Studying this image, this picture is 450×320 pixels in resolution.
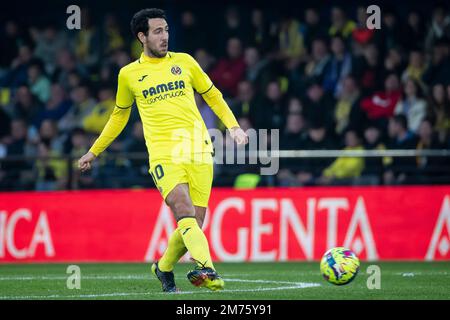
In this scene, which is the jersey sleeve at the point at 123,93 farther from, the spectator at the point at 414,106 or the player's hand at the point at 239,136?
the spectator at the point at 414,106

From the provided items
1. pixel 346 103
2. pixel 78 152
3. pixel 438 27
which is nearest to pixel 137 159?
pixel 78 152

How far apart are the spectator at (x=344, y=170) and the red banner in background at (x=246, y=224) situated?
63 cm

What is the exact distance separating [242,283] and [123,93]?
2367mm

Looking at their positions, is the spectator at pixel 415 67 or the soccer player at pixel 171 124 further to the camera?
the spectator at pixel 415 67

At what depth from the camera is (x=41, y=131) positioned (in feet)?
62.2

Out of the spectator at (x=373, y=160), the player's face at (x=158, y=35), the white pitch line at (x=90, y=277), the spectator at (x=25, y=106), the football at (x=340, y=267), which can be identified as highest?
the player's face at (x=158, y=35)

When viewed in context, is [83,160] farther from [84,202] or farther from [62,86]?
[62,86]

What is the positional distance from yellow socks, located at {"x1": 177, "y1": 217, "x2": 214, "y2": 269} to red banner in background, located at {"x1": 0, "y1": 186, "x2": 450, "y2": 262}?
6387mm

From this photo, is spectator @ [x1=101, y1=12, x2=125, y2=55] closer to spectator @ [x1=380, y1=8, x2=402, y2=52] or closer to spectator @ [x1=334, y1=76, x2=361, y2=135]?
spectator @ [x1=334, y1=76, x2=361, y2=135]

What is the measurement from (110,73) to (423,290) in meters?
10.5

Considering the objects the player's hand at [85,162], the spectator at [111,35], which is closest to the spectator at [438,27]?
the spectator at [111,35]

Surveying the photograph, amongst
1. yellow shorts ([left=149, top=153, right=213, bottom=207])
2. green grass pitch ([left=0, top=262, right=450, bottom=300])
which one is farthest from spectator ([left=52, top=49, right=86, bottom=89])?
yellow shorts ([left=149, top=153, right=213, bottom=207])

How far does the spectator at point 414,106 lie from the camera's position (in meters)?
17.4
